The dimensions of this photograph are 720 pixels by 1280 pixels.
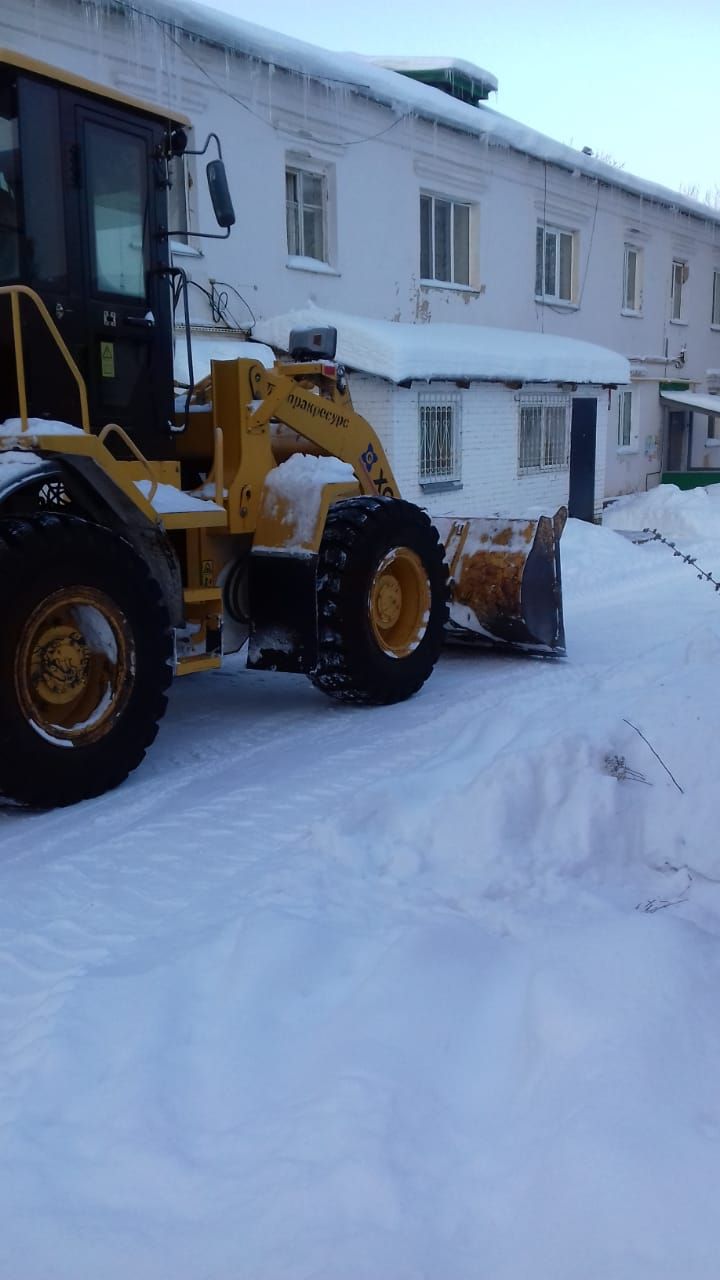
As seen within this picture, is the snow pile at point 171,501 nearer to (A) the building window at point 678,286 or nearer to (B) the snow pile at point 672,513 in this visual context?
(B) the snow pile at point 672,513

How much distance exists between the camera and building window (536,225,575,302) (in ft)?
59.1

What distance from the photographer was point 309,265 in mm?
13188

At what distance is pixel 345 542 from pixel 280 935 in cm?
320

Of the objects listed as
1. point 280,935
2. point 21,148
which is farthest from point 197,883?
point 21,148

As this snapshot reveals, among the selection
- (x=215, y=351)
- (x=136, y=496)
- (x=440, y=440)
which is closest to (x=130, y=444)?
(x=136, y=496)

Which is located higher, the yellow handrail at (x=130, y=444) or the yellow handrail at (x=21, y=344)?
the yellow handrail at (x=21, y=344)

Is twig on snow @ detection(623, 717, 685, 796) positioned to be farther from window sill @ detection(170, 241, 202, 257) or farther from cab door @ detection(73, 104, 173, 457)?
window sill @ detection(170, 241, 202, 257)

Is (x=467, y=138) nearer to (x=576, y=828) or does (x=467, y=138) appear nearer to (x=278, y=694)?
(x=278, y=694)

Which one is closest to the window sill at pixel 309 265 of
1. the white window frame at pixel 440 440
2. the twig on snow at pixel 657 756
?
the white window frame at pixel 440 440

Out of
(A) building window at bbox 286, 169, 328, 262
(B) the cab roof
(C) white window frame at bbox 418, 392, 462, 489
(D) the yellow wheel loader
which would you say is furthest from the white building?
(D) the yellow wheel loader

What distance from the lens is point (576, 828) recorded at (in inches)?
161

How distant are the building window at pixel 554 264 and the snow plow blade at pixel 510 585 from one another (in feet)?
36.5

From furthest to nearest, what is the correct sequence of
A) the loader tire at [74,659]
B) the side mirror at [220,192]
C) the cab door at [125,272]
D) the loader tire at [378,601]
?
the loader tire at [378,601], the cab door at [125,272], the side mirror at [220,192], the loader tire at [74,659]

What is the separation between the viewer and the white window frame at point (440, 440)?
1429 cm
